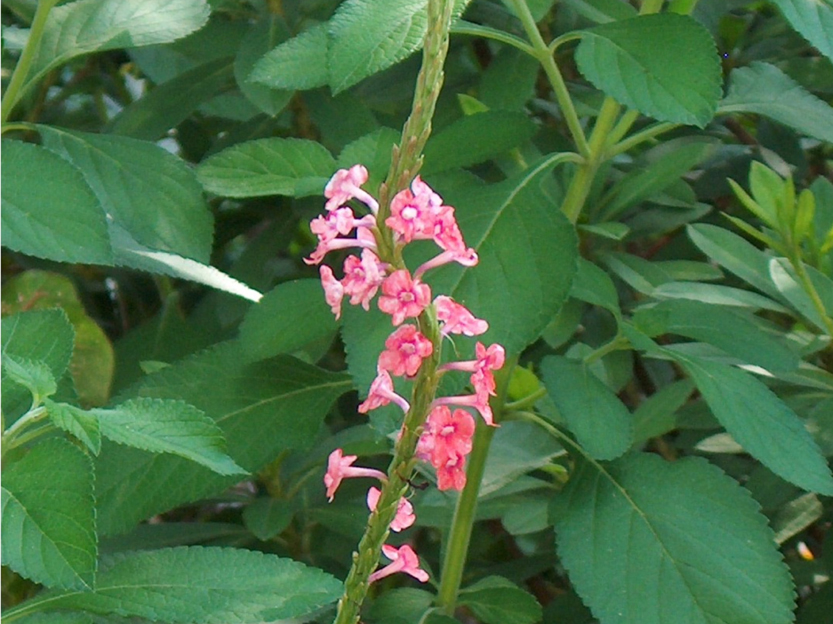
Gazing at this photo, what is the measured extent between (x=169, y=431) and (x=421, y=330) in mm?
230

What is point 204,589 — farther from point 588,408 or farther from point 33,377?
point 588,408

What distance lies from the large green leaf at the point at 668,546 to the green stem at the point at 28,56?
0.50 m

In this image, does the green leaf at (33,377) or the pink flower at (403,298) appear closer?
the pink flower at (403,298)

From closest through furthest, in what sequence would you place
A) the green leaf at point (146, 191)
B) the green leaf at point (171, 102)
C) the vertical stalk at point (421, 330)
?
the vertical stalk at point (421, 330) < the green leaf at point (146, 191) < the green leaf at point (171, 102)

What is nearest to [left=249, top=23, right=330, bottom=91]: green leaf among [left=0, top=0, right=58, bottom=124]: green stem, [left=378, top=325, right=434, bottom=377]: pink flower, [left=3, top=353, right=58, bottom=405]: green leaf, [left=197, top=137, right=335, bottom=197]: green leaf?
[left=197, top=137, right=335, bottom=197]: green leaf

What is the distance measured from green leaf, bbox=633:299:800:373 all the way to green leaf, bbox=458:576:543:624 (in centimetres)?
20

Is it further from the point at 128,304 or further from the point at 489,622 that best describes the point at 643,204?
the point at 128,304

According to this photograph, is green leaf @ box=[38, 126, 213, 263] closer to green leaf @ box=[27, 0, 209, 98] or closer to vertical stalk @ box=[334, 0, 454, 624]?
green leaf @ box=[27, 0, 209, 98]

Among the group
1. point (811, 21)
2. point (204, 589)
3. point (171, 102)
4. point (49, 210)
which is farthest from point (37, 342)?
point (811, 21)

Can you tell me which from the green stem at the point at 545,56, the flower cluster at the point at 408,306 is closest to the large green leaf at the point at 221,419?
the green stem at the point at 545,56

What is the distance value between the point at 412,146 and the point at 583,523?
0.47 m

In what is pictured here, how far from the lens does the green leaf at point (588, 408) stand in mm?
760

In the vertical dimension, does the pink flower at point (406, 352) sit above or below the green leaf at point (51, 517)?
above

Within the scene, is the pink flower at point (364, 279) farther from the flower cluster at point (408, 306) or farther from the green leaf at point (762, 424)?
the green leaf at point (762, 424)
